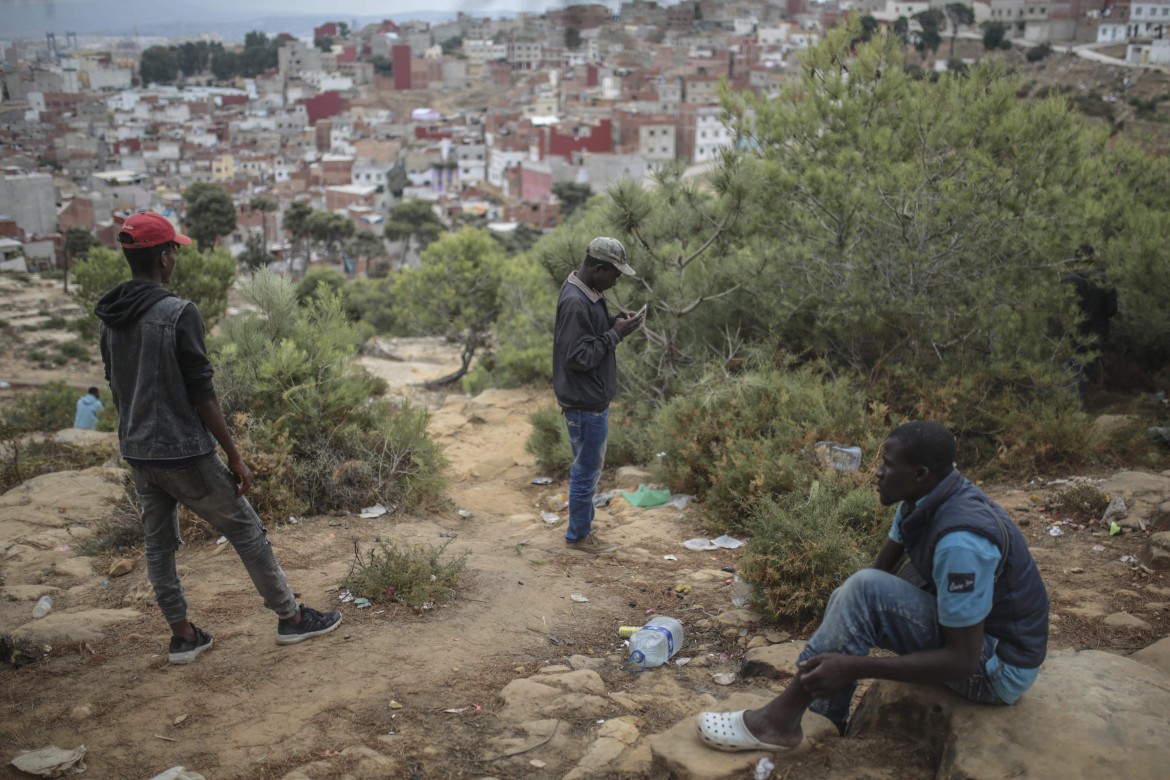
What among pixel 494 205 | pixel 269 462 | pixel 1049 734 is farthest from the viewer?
pixel 494 205

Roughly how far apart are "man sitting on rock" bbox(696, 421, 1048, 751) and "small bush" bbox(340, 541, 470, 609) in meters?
1.55

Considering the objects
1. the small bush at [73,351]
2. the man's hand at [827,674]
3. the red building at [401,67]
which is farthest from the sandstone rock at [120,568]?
the red building at [401,67]

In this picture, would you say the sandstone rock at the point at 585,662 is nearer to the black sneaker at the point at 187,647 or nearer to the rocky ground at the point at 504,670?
the rocky ground at the point at 504,670

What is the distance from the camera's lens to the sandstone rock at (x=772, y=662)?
9.95 ft

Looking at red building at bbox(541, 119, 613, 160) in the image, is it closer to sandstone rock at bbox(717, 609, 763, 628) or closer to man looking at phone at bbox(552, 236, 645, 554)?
man looking at phone at bbox(552, 236, 645, 554)

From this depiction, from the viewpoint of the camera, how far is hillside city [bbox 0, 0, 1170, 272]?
44.4m

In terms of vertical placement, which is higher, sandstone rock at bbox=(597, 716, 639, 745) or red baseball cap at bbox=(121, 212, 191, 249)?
red baseball cap at bbox=(121, 212, 191, 249)

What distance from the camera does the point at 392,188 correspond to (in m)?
57.1

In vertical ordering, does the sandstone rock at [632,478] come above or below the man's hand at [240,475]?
below

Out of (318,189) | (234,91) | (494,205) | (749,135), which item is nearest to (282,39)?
(234,91)

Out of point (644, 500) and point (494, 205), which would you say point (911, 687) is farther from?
point (494, 205)

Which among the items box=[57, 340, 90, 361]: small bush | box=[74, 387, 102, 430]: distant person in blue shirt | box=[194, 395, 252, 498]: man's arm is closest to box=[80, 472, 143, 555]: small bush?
box=[194, 395, 252, 498]: man's arm

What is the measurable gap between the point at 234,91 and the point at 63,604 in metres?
102

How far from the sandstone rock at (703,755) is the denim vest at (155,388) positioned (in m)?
1.77
